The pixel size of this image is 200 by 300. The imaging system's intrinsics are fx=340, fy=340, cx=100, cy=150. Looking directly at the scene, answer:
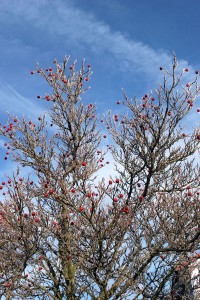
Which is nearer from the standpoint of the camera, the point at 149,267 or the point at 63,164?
the point at 149,267

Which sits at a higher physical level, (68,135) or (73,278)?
(68,135)

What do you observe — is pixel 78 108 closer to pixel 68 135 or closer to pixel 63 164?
pixel 68 135

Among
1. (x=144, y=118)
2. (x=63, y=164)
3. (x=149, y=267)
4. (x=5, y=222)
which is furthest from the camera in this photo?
(x=63, y=164)

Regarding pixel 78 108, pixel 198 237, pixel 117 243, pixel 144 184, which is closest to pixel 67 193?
pixel 117 243

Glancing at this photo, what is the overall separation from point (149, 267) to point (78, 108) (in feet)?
18.7

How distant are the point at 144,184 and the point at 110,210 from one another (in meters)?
1.73

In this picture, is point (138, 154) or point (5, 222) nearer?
point (5, 222)

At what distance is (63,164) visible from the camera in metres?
11.5

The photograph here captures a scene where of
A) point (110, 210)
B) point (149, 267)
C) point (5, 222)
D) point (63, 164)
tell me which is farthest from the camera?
point (63, 164)

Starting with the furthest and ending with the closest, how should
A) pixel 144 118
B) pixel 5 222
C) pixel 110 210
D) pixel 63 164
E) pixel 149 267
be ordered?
pixel 63 164 → pixel 149 267 → pixel 144 118 → pixel 5 222 → pixel 110 210

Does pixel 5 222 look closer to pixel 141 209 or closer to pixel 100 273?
pixel 100 273

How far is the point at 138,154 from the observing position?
8984 millimetres

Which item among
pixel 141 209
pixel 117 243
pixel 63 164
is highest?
pixel 63 164

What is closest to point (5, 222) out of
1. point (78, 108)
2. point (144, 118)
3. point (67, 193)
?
point (67, 193)
